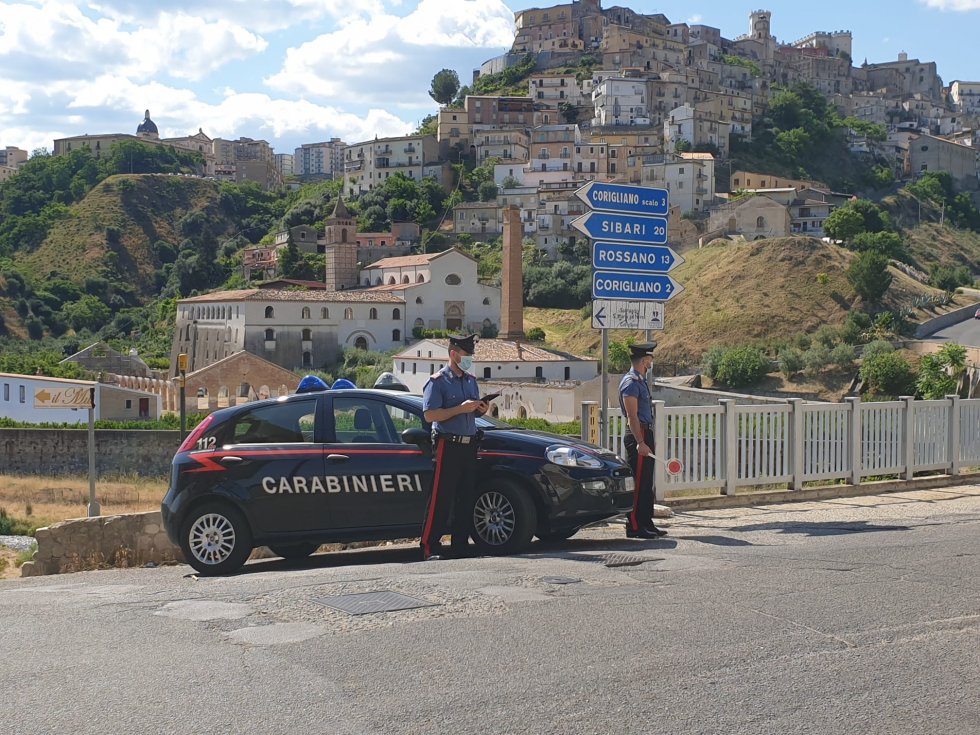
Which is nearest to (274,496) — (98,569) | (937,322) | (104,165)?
(98,569)

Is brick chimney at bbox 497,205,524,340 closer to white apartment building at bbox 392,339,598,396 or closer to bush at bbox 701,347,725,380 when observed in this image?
white apartment building at bbox 392,339,598,396

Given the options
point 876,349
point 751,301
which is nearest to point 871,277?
point 751,301

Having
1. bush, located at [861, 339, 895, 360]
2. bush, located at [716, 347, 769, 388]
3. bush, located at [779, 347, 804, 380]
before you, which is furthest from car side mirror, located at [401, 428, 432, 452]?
bush, located at [779, 347, 804, 380]

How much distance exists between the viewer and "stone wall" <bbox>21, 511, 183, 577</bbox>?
10.4 metres

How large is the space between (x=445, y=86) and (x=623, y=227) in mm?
153799

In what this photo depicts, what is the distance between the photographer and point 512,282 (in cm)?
7794

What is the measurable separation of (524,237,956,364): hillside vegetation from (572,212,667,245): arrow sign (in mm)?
65256

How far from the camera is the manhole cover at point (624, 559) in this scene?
26.9ft

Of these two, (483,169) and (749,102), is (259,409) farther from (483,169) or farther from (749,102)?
(749,102)

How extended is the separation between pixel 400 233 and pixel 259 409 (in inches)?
4033

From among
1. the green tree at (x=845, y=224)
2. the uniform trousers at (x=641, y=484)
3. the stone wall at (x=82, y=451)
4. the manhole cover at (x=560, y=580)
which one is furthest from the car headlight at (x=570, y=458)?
the green tree at (x=845, y=224)

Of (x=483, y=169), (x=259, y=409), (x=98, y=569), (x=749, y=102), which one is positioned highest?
(x=749, y=102)

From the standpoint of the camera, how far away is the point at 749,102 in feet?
459

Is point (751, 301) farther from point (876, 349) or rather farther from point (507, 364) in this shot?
point (507, 364)
